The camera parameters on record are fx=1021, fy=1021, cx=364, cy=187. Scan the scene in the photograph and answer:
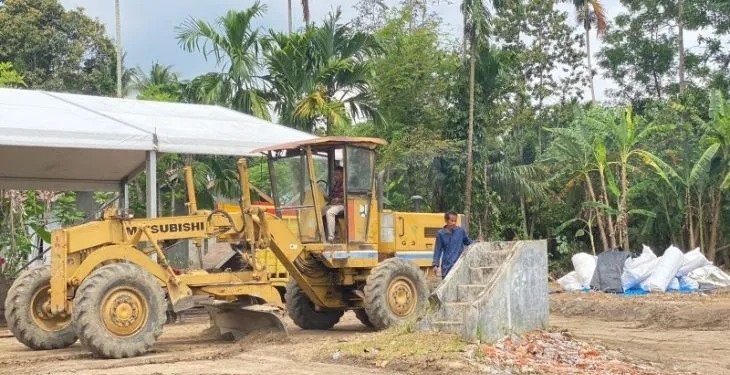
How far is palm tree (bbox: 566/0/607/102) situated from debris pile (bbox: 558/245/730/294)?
1755 cm

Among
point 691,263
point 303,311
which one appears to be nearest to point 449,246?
point 303,311

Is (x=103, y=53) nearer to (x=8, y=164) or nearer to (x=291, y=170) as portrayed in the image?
(x=8, y=164)

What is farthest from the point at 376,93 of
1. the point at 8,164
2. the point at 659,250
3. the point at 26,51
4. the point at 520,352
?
the point at 520,352

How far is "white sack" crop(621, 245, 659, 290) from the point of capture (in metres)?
20.6

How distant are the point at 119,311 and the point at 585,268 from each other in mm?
12948

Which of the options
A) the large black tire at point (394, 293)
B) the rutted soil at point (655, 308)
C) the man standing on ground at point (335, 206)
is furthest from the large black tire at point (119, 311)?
the rutted soil at point (655, 308)

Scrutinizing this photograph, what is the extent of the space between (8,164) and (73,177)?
7.56 feet

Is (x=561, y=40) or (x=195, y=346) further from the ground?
(x=561, y=40)

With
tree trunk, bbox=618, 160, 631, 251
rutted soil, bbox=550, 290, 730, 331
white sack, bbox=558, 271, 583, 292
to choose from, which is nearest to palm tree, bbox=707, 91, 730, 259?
tree trunk, bbox=618, 160, 631, 251

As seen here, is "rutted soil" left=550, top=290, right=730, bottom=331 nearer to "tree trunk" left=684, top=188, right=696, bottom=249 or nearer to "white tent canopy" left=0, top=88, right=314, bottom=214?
"white tent canopy" left=0, top=88, right=314, bottom=214

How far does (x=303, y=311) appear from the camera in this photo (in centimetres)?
1497

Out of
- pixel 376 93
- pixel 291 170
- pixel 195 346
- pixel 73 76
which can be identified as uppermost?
pixel 73 76

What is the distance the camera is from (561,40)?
3859cm

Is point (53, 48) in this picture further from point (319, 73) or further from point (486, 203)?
point (486, 203)
